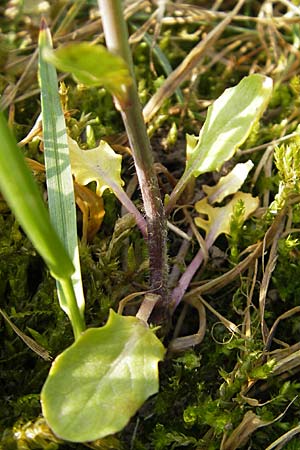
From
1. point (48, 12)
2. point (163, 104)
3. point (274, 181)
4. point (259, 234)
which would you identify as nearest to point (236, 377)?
point (259, 234)

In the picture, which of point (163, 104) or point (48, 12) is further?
point (48, 12)

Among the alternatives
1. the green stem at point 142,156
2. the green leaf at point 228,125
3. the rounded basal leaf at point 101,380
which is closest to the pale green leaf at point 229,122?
the green leaf at point 228,125

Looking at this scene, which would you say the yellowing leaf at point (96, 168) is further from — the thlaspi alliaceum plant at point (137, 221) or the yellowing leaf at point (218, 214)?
the yellowing leaf at point (218, 214)

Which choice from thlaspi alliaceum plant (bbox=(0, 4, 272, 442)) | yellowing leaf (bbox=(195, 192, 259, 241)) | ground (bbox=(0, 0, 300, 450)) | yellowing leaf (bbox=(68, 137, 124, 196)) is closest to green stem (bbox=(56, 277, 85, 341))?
thlaspi alliaceum plant (bbox=(0, 4, 272, 442))

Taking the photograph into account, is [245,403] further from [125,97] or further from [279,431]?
[125,97]

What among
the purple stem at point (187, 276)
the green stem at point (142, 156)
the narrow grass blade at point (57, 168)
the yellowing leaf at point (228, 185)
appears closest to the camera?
the green stem at point (142, 156)

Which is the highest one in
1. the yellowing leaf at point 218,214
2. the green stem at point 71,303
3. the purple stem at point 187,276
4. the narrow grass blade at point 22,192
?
the narrow grass blade at point 22,192

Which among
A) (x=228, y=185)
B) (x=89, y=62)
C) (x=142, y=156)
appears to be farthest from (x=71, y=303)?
(x=228, y=185)

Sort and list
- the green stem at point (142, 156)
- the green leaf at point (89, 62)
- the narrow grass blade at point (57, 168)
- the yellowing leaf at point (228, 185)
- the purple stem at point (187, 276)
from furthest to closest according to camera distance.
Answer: the yellowing leaf at point (228, 185), the purple stem at point (187, 276), the narrow grass blade at point (57, 168), the green stem at point (142, 156), the green leaf at point (89, 62)
